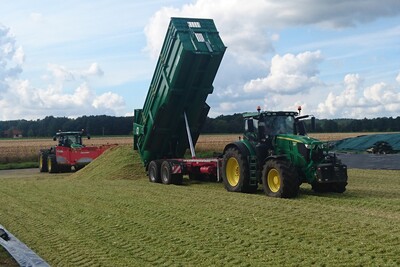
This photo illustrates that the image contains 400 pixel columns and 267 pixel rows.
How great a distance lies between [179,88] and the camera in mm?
17609

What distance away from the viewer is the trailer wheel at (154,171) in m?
19.6

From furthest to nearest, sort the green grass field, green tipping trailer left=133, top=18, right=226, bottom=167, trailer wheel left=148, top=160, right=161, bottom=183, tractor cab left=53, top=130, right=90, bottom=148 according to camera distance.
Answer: tractor cab left=53, top=130, right=90, bottom=148, trailer wheel left=148, top=160, right=161, bottom=183, green tipping trailer left=133, top=18, right=226, bottom=167, the green grass field

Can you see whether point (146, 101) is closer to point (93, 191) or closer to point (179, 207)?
point (93, 191)

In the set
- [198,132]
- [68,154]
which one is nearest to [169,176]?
[198,132]

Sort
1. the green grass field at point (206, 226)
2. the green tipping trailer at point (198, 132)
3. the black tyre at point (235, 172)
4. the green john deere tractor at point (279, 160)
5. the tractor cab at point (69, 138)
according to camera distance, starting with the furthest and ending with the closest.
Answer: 1. the tractor cab at point (69, 138)
2. the black tyre at point (235, 172)
3. the green tipping trailer at point (198, 132)
4. the green john deere tractor at point (279, 160)
5. the green grass field at point (206, 226)

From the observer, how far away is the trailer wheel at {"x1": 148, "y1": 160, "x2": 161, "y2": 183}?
1956 cm

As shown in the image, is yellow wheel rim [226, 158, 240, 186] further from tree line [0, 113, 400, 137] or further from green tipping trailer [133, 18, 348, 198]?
tree line [0, 113, 400, 137]

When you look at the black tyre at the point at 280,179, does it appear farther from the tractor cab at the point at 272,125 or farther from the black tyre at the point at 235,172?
the tractor cab at the point at 272,125

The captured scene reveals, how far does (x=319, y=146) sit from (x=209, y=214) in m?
3.77

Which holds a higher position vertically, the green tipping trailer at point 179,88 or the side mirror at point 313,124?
the green tipping trailer at point 179,88

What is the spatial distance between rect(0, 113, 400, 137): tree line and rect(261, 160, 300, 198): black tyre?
30827 millimetres

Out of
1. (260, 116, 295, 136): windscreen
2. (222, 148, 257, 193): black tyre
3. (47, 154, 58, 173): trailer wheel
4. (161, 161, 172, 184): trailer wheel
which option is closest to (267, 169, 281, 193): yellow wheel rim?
(222, 148, 257, 193): black tyre

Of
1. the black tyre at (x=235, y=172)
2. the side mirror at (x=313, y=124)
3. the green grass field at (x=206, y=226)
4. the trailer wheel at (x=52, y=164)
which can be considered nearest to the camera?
the green grass field at (x=206, y=226)

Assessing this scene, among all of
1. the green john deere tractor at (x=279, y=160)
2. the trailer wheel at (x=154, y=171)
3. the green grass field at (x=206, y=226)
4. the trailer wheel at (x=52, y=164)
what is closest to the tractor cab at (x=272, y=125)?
the green john deere tractor at (x=279, y=160)
